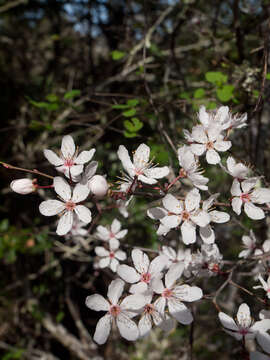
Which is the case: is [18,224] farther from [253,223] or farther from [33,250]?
[253,223]

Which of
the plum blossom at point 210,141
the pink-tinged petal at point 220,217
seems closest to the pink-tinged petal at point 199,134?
the plum blossom at point 210,141

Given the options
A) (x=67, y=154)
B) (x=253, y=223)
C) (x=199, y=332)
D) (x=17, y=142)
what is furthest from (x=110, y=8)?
(x=199, y=332)

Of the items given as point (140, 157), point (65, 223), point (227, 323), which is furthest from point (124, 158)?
point (227, 323)

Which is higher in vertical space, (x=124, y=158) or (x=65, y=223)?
(x=124, y=158)

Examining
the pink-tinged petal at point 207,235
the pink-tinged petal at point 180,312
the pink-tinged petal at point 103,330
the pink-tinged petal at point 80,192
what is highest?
the pink-tinged petal at point 80,192

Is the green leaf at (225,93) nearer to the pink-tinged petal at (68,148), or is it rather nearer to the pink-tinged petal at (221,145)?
the pink-tinged petal at (221,145)

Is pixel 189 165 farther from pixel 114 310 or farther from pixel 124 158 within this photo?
pixel 114 310

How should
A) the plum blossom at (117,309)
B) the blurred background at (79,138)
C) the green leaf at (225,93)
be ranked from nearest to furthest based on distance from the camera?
the plum blossom at (117,309), the green leaf at (225,93), the blurred background at (79,138)
